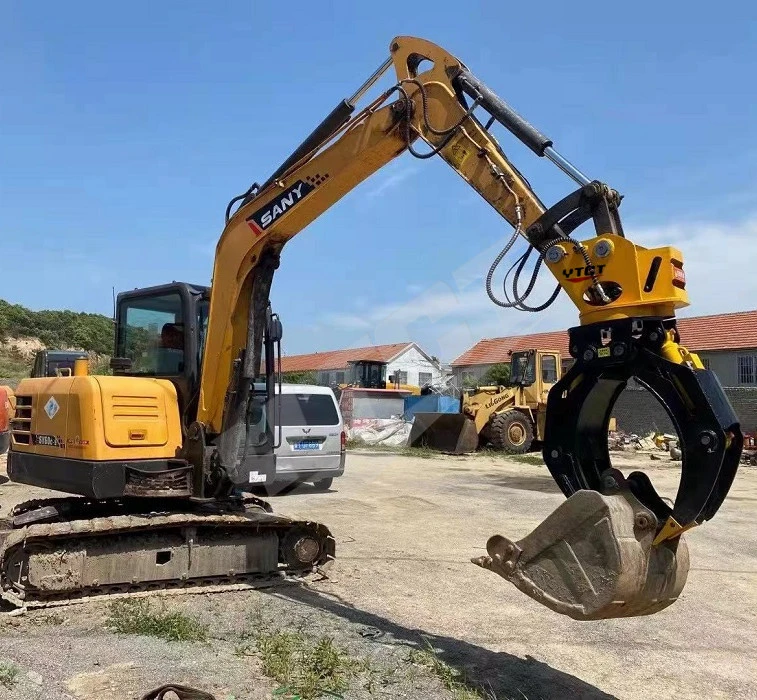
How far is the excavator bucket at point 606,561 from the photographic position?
3.96m

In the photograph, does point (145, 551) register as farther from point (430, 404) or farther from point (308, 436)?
point (430, 404)

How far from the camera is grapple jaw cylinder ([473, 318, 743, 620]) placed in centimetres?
393

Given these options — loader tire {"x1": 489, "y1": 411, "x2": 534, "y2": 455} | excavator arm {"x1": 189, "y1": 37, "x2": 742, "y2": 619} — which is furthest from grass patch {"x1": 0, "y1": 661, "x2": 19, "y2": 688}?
loader tire {"x1": 489, "y1": 411, "x2": 534, "y2": 455}

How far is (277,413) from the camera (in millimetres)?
7500

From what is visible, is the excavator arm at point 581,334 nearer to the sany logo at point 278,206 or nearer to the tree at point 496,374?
the sany logo at point 278,206

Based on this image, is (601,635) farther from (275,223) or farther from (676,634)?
(275,223)

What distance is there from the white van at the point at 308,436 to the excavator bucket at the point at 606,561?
8023 mm

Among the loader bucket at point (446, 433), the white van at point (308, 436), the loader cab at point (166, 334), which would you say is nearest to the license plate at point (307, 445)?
the white van at point (308, 436)

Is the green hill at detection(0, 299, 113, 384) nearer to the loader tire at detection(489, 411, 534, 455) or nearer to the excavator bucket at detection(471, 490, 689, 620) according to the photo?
the loader tire at detection(489, 411, 534, 455)

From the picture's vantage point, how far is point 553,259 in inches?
185

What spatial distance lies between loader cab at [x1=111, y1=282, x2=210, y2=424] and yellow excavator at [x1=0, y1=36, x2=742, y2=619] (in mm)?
20

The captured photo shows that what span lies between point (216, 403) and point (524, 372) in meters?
17.1

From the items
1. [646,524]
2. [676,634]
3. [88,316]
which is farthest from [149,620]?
[88,316]

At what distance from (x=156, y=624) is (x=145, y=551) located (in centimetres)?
109
